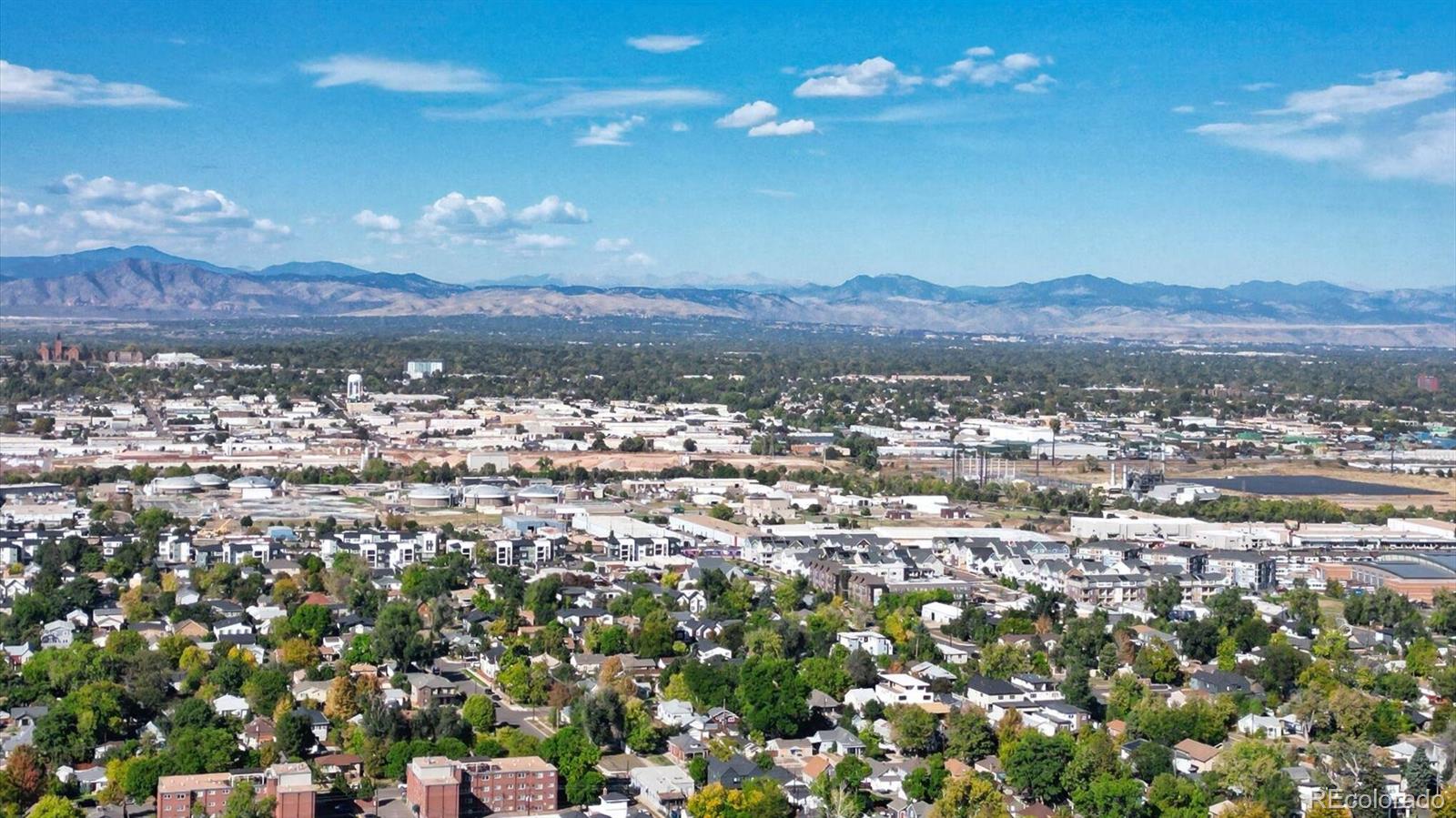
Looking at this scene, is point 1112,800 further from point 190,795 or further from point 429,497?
point 429,497

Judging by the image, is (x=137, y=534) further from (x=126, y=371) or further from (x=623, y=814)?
(x=126, y=371)

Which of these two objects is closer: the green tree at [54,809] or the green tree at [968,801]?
the green tree at [54,809]

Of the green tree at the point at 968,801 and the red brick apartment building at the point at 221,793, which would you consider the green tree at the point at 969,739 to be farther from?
the red brick apartment building at the point at 221,793

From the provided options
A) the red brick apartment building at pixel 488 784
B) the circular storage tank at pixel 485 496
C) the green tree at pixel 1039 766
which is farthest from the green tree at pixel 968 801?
the circular storage tank at pixel 485 496

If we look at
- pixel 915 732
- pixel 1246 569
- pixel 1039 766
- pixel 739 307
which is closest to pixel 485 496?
pixel 1246 569

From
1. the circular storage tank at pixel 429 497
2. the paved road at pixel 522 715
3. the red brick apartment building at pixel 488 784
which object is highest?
the red brick apartment building at pixel 488 784

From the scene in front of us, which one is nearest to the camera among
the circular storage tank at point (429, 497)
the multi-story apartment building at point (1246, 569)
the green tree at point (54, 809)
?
the green tree at point (54, 809)

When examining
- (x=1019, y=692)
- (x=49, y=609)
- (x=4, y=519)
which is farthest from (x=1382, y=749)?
(x=4, y=519)

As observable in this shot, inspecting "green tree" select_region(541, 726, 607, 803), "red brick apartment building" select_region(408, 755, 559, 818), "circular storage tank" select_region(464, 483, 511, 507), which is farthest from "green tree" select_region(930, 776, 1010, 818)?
"circular storage tank" select_region(464, 483, 511, 507)
